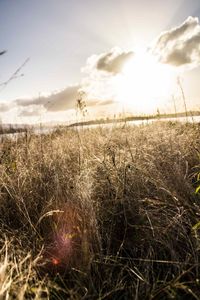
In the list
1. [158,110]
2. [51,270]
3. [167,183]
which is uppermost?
[158,110]

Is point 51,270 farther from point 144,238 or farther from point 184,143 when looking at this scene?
point 184,143

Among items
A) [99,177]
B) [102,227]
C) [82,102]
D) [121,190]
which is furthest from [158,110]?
[102,227]

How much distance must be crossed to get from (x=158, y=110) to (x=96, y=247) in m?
5.68

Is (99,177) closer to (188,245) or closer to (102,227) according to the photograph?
(102,227)

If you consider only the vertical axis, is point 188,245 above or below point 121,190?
below

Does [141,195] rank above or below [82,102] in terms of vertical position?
below

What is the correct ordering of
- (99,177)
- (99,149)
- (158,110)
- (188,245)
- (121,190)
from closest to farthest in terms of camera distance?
(188,245)
(121,190)
(99,177)
(99,149)
(158,110)

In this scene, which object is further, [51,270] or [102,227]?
[102,227]

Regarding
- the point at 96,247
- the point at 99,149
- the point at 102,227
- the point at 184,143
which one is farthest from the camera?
the point at 99,149

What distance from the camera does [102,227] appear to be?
2.12 meters

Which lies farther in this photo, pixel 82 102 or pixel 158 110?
pixel 158 110

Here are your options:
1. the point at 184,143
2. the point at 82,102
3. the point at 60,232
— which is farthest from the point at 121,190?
the point at 82,102

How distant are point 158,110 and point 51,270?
19.3 ft

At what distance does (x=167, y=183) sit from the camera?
2.62m
